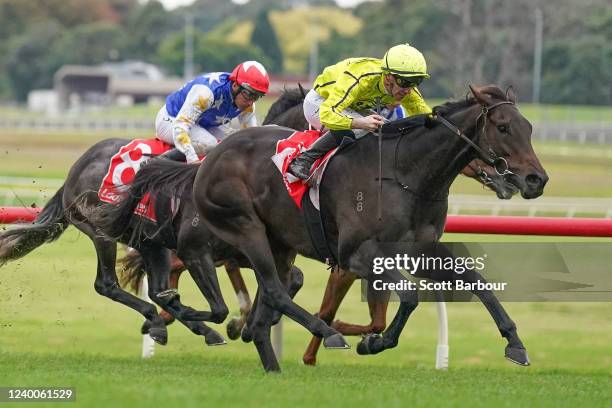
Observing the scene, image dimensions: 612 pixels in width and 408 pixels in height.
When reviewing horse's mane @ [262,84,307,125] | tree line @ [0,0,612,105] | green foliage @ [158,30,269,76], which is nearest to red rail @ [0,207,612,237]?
horse's mane @ [262,84,307,125]

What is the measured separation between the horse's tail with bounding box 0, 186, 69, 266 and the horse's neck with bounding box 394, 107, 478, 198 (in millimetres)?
2902

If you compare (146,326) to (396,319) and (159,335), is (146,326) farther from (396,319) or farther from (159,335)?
(396,319)

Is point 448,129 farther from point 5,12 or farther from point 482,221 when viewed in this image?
point 5,12

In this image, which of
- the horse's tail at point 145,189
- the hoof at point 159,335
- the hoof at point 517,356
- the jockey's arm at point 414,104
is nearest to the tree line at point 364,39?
the horse's tail at point 145,189

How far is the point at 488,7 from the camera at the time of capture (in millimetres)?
53375

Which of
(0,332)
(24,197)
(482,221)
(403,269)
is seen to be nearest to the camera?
(403,269)

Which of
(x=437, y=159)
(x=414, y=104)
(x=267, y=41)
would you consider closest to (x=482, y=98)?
(x=437, y=159)

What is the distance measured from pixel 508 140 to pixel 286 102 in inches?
93.3

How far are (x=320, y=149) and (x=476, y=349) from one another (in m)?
4.12

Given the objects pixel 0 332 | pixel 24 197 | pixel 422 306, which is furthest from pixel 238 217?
pixel 24 197

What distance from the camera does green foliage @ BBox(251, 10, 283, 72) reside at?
71.9 m

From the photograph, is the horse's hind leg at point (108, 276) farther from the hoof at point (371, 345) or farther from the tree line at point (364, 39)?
the tree line at point (364, 39)

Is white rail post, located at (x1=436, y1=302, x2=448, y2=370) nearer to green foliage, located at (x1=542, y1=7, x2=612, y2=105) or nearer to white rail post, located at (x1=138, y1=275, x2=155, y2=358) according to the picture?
white rail post, located at (x1=138, y1=275, x2=155, y2=358)

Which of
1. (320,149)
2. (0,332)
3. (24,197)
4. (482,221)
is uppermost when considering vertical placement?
(320,149)
